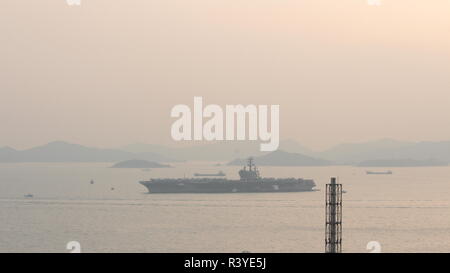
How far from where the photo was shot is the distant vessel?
121812 mm

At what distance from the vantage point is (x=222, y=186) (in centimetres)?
12294

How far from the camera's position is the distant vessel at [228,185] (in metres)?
122

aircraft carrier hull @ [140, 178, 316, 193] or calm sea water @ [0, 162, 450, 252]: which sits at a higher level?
aircraft carrier hull @ [140, 178, 316, 193]

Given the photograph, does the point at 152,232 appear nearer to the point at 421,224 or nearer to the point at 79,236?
the point at 79,236

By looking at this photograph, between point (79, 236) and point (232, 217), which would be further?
point (232, 217)

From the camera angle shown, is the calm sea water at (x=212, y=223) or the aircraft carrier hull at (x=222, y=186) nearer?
the calm sea water at (x=212, y=223)

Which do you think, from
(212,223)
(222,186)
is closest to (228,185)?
(222,186)

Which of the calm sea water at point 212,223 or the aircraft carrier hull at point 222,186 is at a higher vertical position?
the aircraft carrier hull at point 222,186

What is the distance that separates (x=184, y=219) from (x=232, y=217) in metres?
6.12

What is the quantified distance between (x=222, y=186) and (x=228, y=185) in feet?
4.68

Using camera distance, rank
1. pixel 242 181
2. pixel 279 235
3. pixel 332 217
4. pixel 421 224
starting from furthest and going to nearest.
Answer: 1. pixel 242 181
2. pixel 421 224
3. pixel 279 235
4. pixel 332 217

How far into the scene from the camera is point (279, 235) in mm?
68688
